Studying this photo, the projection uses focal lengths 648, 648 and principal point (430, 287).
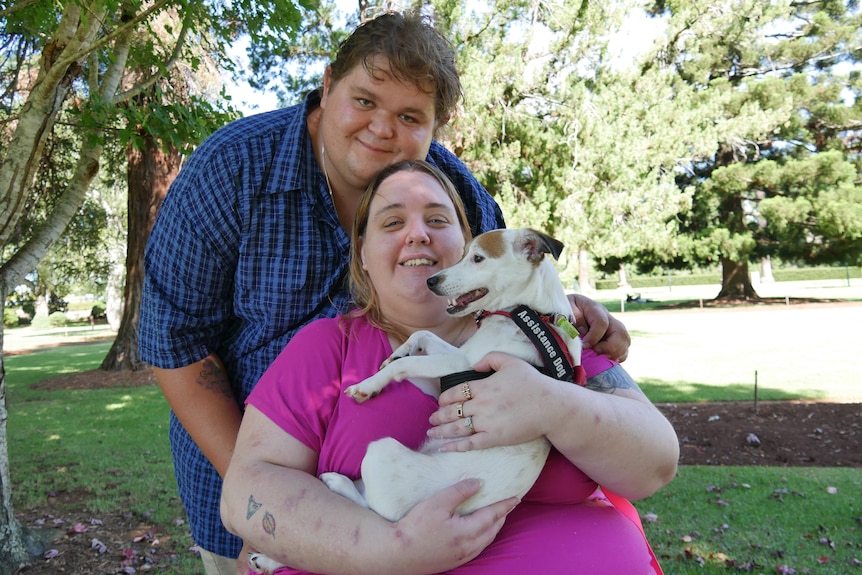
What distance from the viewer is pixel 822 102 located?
28891 mm

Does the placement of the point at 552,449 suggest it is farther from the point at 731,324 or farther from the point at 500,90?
the point at 731,324

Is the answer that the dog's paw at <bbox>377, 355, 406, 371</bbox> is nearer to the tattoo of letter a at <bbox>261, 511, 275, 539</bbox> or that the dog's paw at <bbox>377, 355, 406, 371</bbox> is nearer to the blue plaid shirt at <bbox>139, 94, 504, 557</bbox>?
the blue plaid shirt at <bbox>139, 94, 504, 557</bbox>

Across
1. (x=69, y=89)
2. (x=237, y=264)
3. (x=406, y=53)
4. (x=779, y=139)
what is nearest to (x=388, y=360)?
(x=237, y=264)

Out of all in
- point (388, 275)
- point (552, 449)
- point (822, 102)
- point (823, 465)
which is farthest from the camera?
point (822, 102)

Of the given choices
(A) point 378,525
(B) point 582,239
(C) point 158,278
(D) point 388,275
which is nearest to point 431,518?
(A) point 378,525

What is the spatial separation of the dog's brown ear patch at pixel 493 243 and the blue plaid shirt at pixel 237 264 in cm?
53

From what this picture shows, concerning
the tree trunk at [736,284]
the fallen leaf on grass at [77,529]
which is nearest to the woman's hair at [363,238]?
the fallen leaf on grass at [77,529]

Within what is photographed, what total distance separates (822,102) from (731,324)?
45.0 feet

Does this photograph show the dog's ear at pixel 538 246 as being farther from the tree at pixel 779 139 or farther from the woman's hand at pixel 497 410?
the tree at pixel 779 139

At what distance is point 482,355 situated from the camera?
2166 millimetres

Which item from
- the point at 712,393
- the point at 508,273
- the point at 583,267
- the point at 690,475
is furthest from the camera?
the point at 583,267

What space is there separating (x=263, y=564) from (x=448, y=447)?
642mm

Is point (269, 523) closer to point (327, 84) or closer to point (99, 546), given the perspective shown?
point (327, 84)

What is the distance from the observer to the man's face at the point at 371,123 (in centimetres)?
232
